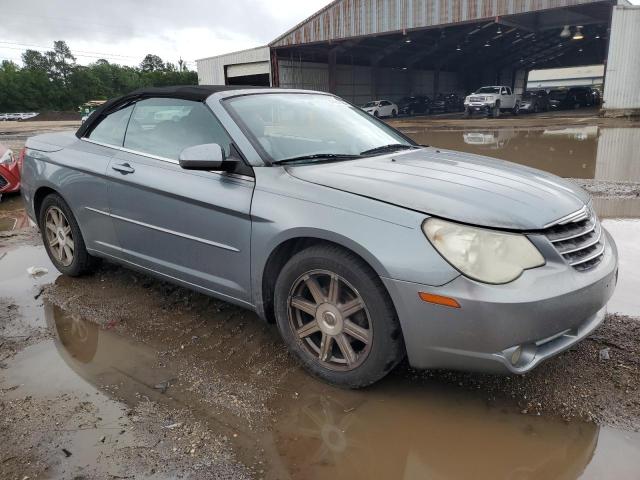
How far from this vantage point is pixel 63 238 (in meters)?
4.45

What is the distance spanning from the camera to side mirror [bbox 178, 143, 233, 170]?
296cm

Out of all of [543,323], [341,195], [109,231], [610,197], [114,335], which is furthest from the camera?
[610,197]

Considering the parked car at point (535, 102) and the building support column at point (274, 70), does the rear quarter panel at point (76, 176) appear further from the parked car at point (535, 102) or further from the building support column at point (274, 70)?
the parked car at point (535, 102)

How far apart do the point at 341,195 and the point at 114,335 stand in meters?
1.95

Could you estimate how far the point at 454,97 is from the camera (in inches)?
1730

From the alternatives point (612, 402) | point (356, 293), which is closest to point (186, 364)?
point (356, 293)

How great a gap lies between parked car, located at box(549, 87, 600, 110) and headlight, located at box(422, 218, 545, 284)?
38125 millimetres

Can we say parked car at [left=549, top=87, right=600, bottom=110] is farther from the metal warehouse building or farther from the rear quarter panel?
the rear quarter panel

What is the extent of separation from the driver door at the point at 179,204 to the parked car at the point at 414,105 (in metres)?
38.1

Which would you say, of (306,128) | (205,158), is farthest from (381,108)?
(205,158)

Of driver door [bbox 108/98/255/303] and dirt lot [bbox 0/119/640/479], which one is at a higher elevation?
driver door [bbox 108/98/255/303]

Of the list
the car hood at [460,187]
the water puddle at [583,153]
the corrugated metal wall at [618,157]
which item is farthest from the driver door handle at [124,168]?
the corrugated metal wall at [618,157]

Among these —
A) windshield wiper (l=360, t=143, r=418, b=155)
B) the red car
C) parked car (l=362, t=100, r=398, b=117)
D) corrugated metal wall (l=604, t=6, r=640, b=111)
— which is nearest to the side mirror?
windshield wiper (l=360, t=143, r=418, b=155)

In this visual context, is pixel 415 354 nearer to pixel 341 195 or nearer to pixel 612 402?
pixel 341 195
